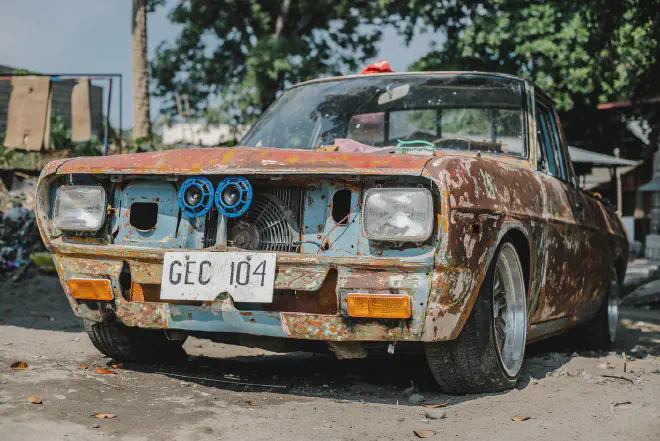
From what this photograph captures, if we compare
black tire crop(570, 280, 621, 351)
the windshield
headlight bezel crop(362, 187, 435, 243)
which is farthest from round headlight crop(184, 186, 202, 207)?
black tire crop(570, 280, 621, 351)

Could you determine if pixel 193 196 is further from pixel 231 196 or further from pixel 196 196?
pixel 231 196

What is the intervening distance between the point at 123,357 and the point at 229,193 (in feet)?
4.20

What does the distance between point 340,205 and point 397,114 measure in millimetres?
1657

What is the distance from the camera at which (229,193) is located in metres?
3.29

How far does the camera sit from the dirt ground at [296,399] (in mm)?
2879

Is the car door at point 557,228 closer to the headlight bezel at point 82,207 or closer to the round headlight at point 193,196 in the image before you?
the round headlight at point 193,196

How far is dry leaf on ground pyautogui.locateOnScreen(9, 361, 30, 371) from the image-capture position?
3.73 meters

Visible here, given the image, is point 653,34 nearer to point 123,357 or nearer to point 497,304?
point 497,304

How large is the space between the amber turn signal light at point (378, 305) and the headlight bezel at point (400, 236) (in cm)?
22

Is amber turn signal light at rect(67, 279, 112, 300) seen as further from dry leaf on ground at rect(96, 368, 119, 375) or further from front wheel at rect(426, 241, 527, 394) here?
front wheel at rect(426, 241, 527, 394)

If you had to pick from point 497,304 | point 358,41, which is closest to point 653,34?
point 497,304

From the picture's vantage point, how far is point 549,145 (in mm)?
4797

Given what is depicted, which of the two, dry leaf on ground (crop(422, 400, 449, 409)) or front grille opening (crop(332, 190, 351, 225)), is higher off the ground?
front grille opening (crop(332, 190, 351, 225))

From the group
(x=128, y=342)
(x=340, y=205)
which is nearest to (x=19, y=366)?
(x=128, y=342)
